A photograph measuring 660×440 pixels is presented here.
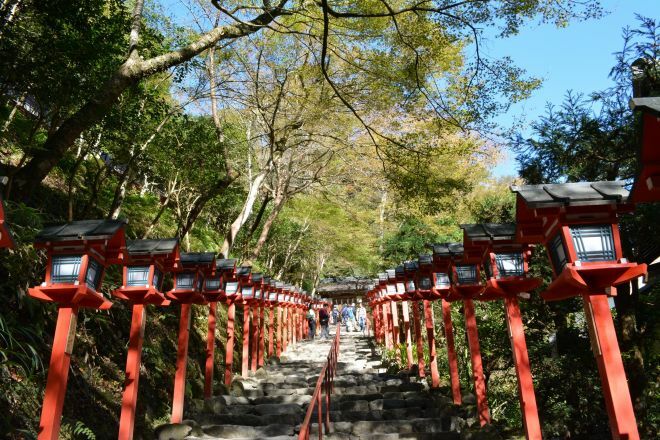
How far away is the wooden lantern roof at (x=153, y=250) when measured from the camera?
6.84m

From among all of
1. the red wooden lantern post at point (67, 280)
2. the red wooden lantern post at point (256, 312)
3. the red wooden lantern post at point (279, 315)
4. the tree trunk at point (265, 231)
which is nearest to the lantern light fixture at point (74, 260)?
the red wooden lantern post at point (67, 280)

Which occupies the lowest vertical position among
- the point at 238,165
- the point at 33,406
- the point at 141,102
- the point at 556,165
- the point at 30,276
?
the point at 33,406

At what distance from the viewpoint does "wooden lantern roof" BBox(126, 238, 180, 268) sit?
6.84 metres

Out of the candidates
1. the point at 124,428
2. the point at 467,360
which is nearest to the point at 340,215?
the point at 467,360

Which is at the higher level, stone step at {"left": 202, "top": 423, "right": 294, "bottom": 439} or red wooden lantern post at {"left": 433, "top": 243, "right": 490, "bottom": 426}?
red wooden lantern post at {"left": 433, "top": 243, "right": 490, "bottom": 426}

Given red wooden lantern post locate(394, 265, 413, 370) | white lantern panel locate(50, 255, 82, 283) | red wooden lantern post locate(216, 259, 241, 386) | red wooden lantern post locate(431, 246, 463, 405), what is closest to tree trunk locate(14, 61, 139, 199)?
white lantern panel locate(50, 255, 82, 283)

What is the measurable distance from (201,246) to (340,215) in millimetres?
10402

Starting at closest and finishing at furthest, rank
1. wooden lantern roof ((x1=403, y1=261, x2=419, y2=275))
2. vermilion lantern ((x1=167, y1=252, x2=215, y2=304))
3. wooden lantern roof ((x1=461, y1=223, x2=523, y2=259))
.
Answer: wooden lantern roof ((x1=461, y1=223, x2=523, y2=259)) < vermilion lantern ((x1=167, y1=252, x2=215, y2=304)) < wooden lantern roof ((x1=403, y1=261, x2=419, y2=275))

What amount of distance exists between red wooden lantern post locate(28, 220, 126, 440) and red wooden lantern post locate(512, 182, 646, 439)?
14.9 feet

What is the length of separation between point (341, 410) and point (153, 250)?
545 cm

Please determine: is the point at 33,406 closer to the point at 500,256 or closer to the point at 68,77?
the point at 68,77

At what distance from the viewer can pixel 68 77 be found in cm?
687

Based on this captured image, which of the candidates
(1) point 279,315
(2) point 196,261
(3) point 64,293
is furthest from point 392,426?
(1) point 279,315

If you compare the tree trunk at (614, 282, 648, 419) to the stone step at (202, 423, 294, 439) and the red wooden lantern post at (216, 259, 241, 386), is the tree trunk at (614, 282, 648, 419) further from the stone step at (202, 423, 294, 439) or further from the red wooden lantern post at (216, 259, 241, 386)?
the red wooden lantern post at (216, 259, 241, 386)
